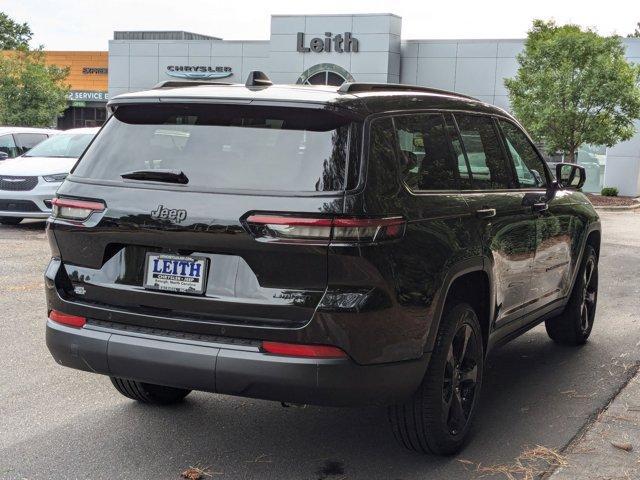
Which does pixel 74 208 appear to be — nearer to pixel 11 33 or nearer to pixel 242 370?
pixel 242 370

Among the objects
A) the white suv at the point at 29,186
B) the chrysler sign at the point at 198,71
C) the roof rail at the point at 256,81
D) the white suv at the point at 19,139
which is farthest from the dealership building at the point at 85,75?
the roof rail at the point at 256,81

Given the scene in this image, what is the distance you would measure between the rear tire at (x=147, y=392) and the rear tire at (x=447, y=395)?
148cm

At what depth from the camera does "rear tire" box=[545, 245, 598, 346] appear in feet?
A: 22.0

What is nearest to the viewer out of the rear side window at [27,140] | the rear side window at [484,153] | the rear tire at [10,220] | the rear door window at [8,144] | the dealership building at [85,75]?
the rear side window at [484,153]

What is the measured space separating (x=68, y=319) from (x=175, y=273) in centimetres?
65

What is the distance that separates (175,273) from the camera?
3.83 m

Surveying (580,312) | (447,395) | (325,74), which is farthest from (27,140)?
(325,74)

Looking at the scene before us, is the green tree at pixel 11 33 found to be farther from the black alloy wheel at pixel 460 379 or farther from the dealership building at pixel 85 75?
the black alloy wheel at pixel 460 379

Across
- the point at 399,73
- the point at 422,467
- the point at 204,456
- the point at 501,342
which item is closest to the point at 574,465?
the point at 422,467

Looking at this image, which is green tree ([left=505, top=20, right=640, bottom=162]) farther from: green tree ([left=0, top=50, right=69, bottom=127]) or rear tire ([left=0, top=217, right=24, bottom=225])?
green tree ([left=0, top=50, right=69, bottom=127])

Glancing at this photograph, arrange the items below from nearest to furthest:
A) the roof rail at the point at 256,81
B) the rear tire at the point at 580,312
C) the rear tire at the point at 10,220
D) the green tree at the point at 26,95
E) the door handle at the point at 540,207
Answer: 1. the roof rail at the point at 256,81
2. the door handle at the point at 540,207
3. the rear tire at the point at 580,312
4. the rear tire at the point at 10,220
5. the green tree at the point at 26,95

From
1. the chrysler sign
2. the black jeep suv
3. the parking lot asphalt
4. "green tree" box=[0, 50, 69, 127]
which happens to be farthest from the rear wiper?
the chrysler sign

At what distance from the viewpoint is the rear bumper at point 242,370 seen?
144 inches

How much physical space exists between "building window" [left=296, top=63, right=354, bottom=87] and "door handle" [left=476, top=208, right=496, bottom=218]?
110 feet
